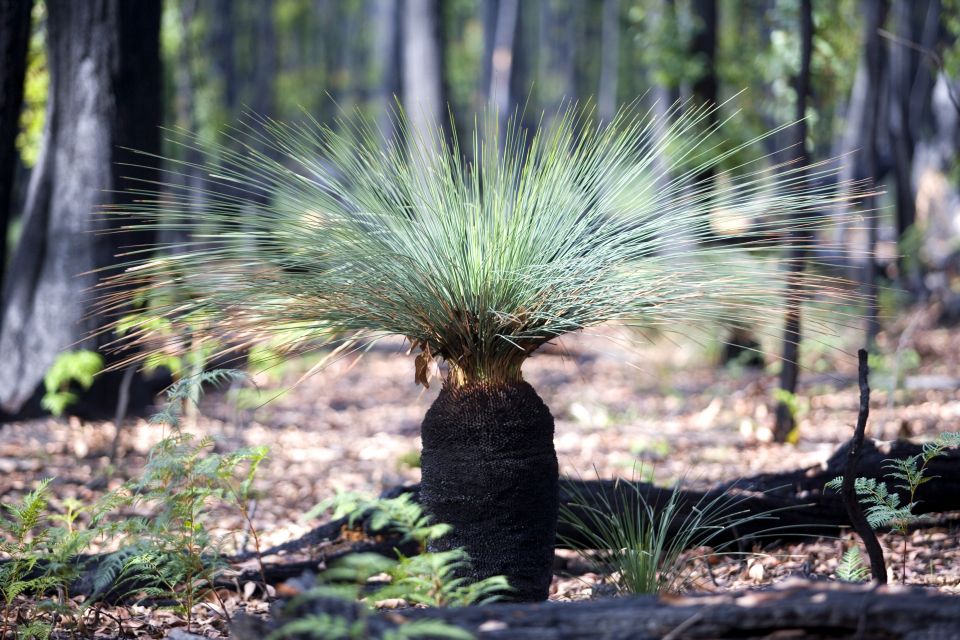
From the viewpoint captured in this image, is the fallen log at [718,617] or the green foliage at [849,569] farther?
the green foliage at [849,569]

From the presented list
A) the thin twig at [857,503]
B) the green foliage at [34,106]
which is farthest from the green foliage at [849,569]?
the green foliage at [34,106]

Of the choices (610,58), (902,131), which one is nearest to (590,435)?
(902,131)

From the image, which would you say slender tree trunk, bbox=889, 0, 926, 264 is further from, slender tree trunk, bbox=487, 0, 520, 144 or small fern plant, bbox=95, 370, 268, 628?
small fern plant, bbox=95, 370, 268, 628

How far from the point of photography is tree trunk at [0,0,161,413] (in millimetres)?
5953

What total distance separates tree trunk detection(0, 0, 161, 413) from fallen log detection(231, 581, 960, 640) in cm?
457

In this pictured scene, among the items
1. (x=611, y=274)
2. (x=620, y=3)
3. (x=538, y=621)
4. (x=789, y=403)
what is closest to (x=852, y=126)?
(x=789, y=403)

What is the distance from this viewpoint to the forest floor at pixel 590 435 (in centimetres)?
351

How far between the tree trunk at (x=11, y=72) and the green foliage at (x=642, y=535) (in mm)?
4254

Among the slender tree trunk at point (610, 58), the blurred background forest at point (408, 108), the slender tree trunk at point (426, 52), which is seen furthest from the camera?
the slender tree trunk at point (610, 58)

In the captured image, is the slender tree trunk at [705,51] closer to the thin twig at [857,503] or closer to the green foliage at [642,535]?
the green foliage at [642,535]

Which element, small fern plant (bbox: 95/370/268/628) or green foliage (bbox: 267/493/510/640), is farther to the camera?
small fern plant (bbox: 95/370/268/628)

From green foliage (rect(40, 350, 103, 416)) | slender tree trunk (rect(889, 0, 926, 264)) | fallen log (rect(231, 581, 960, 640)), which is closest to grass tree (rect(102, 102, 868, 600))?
fallen log (rect(231, 581, 960, 640))

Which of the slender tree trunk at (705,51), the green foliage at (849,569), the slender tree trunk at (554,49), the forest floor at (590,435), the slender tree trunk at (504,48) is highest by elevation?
the slender tree trunk at (554,49)

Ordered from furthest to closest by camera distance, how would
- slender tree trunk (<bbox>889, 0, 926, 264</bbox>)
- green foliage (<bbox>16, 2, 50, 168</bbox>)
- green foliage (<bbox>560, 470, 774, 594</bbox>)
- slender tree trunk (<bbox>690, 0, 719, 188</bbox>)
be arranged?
slender tree trunk (<bbox>889, 0, 926, 264</bbox>)
slender tree trunk (<bbox>690, 0, 719, 188</bbox>)
green foliage (<bbox>16, 2, 50, 168</bbox>)
green foliage (<bbox>560, 470, 774, 594</bbox>)
